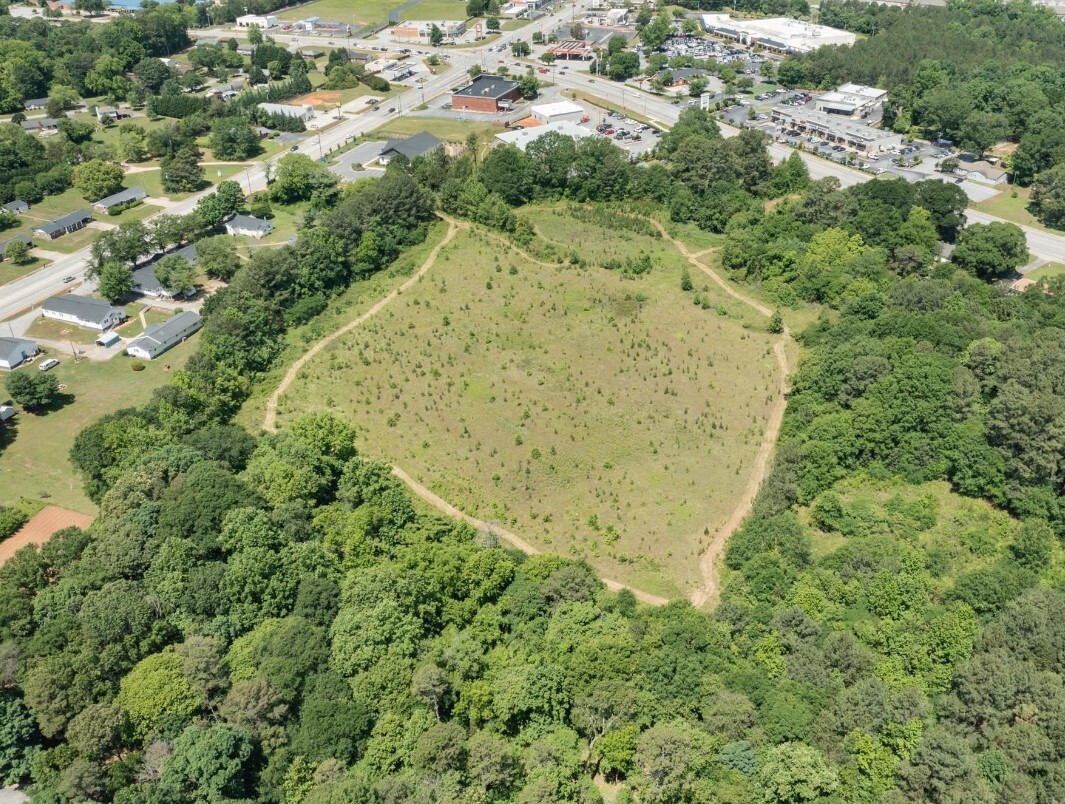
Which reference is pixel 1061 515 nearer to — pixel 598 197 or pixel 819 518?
pixel 819 518

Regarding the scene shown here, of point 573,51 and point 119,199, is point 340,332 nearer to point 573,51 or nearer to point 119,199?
point 119,199

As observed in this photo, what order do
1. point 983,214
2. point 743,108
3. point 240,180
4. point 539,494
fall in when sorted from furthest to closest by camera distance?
1. point 743,108
2. point 240,180
3. point 983,214
4. point 539,494

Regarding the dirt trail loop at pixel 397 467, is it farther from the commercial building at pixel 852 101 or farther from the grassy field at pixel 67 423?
the commercial building at pixel 852 101

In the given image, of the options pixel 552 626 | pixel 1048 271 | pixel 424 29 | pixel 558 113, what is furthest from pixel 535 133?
pixel 552 626

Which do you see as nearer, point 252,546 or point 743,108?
point 252,546

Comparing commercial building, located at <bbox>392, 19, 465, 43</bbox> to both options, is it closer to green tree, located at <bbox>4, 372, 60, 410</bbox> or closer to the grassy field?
the grassy field

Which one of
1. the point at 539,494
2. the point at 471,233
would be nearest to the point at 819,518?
the point at 539,494

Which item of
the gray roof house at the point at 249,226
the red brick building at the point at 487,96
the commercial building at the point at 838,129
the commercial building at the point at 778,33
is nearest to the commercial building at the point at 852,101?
the commercial building at the point at 838,129
